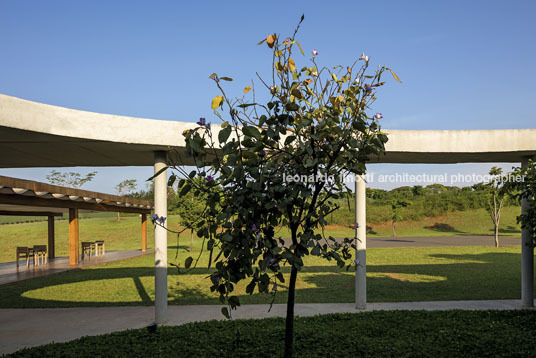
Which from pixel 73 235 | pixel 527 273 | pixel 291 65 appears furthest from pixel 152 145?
pixel 73 235

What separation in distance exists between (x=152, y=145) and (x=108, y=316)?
10.7 ft

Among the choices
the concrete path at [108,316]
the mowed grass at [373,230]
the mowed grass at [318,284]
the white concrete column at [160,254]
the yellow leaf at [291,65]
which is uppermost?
the yellow leaf at [291,65]

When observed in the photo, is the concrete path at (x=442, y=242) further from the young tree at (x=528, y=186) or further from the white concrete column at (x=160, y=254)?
the white concrete column at (x=160, y=254)

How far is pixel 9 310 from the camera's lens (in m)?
7.62

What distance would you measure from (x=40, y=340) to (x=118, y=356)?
76.2 inches

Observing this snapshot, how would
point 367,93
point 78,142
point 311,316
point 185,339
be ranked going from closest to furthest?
1. point 367,93
2. point 185,339
3. point 78,142
4. point 311,316

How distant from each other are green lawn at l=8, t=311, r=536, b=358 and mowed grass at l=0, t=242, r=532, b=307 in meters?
2.29

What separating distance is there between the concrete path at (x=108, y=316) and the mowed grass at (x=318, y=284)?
80 cm

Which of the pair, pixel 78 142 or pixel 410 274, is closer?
pixel 78 142

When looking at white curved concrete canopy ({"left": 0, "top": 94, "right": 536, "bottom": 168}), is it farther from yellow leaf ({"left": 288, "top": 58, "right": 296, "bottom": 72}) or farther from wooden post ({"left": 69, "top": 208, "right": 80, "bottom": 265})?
wooden post ({"left": 69, "top": 208, "right": 80, "bottom": 265})

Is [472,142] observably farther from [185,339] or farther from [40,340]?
[40,340]

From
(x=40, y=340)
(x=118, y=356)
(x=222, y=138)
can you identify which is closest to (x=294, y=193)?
(x=222, y=138)

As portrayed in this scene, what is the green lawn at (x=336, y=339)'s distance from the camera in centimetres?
429

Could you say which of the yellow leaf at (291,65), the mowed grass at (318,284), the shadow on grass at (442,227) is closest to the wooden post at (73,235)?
the mowed grass at (318,284)
